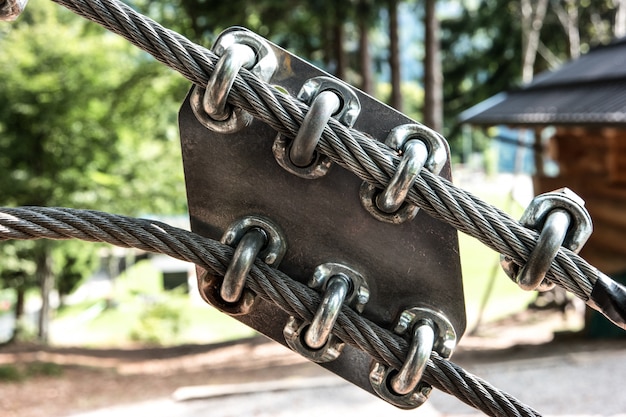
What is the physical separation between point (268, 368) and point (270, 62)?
7556mm

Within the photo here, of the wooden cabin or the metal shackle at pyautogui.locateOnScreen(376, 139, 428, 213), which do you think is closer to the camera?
the metal shackle at pyautogui.locateOnScreen(376, 139, 428, 213)

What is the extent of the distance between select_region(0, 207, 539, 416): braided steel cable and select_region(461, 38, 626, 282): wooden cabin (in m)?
5.46

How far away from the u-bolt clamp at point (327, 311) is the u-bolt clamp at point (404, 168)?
5.0 inches

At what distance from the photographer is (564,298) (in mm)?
11000

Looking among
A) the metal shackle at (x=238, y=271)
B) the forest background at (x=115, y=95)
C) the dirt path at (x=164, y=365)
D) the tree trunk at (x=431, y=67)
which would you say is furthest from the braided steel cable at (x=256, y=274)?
the tree trunk at (x=431, y=67)

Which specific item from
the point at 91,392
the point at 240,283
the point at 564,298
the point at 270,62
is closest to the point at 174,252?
the point at 240,283

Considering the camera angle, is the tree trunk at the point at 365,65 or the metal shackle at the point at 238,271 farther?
the tree trunk at the point at 365,65

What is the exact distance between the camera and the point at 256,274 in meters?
1.03

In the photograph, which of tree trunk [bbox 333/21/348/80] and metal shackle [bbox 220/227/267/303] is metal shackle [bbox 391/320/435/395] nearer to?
metal shackle [bbox 220/227/267/303]

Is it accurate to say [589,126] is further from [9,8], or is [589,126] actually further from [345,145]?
[9,8]

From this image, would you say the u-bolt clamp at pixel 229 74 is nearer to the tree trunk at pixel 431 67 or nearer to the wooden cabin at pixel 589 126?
the wooden cabin at pixel 589 126

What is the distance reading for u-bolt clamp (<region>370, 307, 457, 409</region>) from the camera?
39.8 inches

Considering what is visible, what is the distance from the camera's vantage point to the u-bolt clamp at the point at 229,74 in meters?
0.95

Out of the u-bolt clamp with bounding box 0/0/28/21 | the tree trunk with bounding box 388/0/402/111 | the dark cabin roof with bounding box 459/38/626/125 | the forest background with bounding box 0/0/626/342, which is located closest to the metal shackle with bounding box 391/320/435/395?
the u-bolt clamp with bounding box 0/0/28/21
